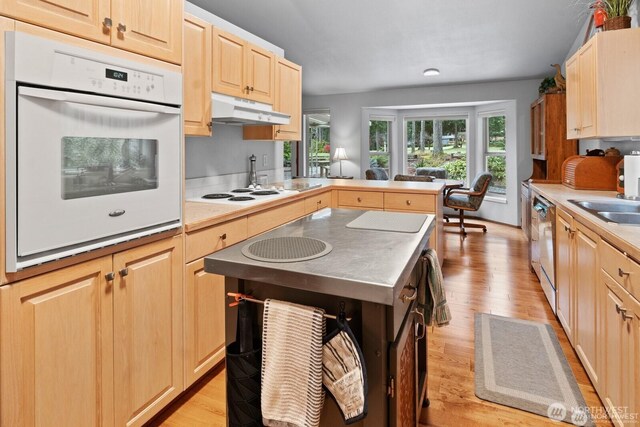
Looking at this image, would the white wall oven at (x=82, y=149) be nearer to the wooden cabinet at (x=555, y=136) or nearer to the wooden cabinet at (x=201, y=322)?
the wooden cabinet at (x=201, y=322)

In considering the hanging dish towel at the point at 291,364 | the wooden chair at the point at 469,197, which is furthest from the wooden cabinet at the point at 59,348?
the wooden chair at the point at 469,197

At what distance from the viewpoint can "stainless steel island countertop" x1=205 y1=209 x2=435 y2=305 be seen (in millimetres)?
995

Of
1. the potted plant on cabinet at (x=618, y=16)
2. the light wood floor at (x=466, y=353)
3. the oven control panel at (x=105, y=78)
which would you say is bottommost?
the light wood floor at (x=466, y=353)

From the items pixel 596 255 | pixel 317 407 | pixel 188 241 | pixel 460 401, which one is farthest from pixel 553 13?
pixel 317 407

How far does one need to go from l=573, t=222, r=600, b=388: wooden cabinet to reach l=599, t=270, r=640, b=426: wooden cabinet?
125mm

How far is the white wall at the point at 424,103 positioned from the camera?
662 cm

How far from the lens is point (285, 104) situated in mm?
3578

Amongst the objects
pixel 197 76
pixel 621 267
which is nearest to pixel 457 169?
pixel 197 76

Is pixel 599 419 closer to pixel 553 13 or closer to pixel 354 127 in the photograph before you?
pixel 553 13

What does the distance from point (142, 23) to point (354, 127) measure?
21.4 ft

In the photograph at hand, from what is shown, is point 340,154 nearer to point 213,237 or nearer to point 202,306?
point 213,237

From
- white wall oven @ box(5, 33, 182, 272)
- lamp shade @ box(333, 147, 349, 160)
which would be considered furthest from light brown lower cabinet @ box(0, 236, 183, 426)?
lamp shade @ box(333, 147, 349, 160)

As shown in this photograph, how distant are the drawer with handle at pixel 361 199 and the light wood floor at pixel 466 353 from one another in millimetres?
1064

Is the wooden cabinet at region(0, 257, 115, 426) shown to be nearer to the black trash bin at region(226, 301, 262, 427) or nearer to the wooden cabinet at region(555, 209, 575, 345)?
the black trash bin at region(226, 301, 262, 427)
